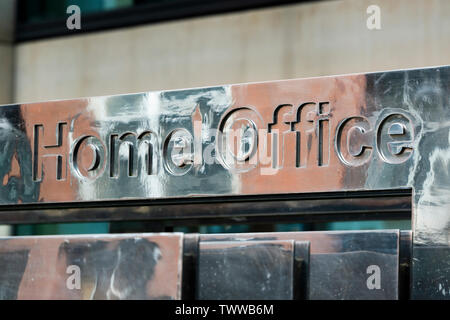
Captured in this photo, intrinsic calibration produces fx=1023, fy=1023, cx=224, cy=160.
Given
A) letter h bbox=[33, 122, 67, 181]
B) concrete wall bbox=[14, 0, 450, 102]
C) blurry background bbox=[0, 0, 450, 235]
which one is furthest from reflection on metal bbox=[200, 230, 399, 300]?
concrete wall bbox=[14, 0, 450, 102]

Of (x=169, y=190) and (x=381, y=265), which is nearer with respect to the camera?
(x=381, y=265)

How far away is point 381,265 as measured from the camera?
19.1 feet

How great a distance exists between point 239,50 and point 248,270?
8.63ft

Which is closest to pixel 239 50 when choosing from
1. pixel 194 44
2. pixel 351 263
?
pixel 194 44

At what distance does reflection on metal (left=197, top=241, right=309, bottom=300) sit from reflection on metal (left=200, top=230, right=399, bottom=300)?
8 centimetres

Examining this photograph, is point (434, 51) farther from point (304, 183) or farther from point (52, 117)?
point (52, 117)

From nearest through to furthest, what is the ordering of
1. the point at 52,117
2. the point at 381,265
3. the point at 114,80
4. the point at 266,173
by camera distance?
1. the point at 381,265
2. the point at 266,173
3. the point at 52,117
4. the point at 114,80

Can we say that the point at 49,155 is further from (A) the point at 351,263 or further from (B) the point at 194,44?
(A) the point at 351,263

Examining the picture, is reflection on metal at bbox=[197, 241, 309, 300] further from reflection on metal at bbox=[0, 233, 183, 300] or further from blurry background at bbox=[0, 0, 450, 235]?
blurry background at bbox=[0, 0, 450, 235]

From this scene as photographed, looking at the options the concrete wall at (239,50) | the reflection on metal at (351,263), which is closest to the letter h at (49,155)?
the reflection on metal at (351,263)

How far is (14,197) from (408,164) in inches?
108

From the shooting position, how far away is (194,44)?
839 cm
